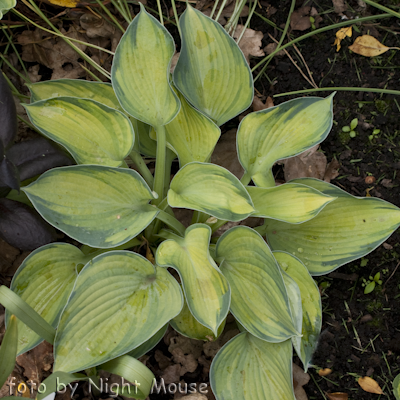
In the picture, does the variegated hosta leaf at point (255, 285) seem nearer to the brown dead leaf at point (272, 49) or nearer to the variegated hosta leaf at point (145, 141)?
the variegated hosta leaf at point (145, 141)

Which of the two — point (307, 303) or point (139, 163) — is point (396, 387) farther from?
point (139, 163)

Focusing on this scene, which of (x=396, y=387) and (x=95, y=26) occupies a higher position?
(x=95, y=26)

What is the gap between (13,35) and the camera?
4.74 ft

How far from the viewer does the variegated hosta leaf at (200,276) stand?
0.94 metres

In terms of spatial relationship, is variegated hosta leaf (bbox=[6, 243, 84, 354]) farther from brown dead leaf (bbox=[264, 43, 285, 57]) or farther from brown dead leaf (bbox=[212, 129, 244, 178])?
brown dead leaf (bbox=[264, 43, 285, 57])

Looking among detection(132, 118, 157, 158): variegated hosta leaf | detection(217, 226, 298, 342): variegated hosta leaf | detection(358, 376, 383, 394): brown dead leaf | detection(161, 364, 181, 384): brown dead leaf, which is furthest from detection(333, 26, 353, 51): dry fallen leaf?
detection(161, 364, 181, 384): brown dead leaf

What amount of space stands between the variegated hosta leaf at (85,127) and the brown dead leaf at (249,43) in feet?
2.48

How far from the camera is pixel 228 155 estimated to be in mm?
1457

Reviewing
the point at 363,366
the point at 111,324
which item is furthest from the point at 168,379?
the point at 363,366

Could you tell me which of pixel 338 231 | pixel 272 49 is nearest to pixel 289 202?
pixel 338 231

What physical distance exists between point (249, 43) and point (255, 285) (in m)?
1.03

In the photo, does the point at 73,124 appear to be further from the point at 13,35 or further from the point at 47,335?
the point at 13,35

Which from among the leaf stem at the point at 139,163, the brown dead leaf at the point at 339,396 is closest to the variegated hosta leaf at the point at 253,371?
the brown dead leaf at the point at 339,396

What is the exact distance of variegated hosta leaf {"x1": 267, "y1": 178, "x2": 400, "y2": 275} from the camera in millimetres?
1060
